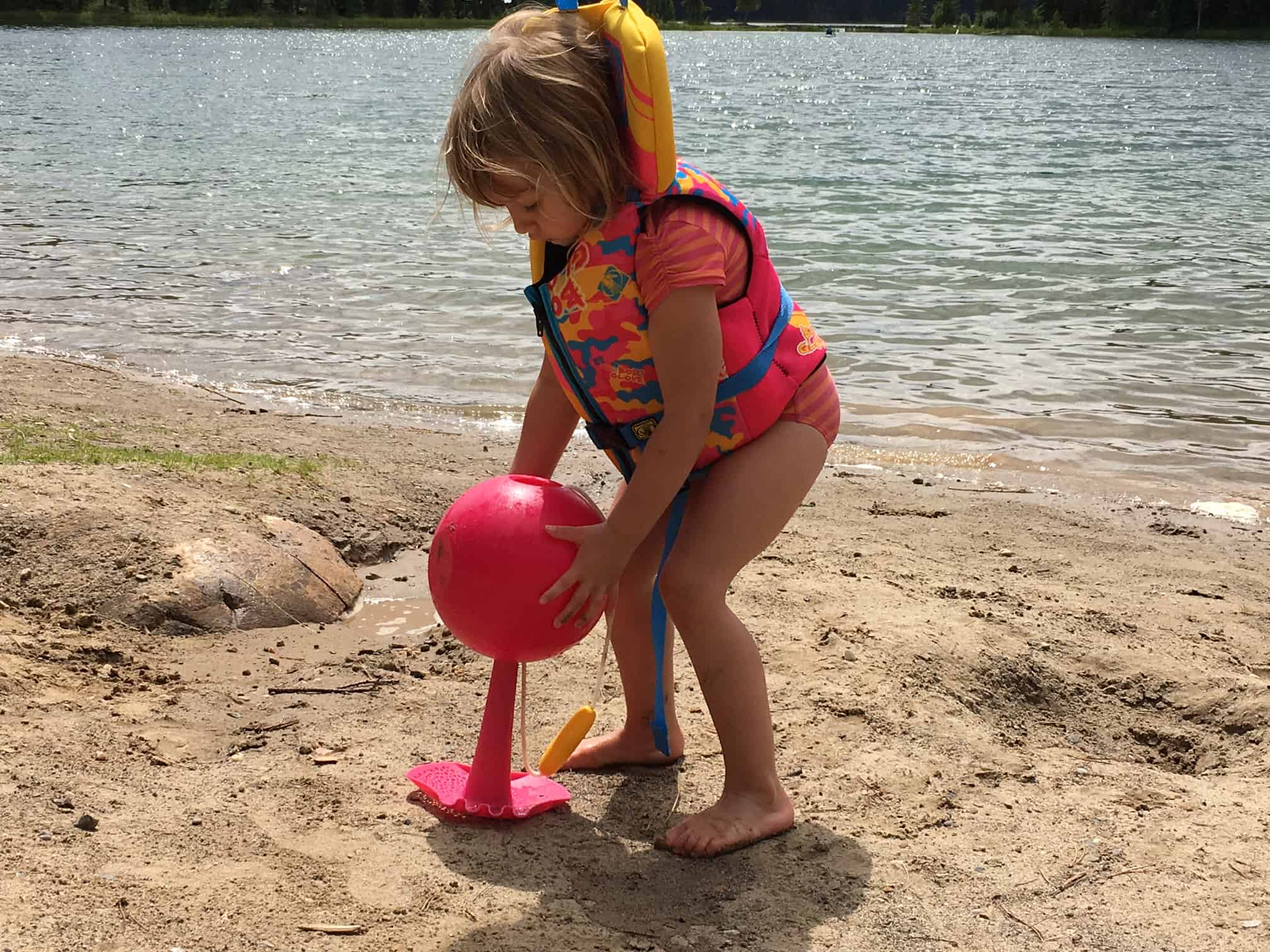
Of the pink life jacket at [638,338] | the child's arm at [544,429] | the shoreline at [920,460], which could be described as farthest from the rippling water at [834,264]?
the pink life jacket at [638,338]

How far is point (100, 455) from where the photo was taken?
450 centimetres

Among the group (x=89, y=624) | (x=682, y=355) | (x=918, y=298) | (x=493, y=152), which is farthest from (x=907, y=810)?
(x=918, y=298)

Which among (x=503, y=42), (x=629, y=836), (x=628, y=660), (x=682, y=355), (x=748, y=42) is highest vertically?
(x=748, y=42)

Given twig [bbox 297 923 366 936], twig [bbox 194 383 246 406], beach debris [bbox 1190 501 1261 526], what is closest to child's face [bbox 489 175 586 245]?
twig [bbox 297 923 366 936]

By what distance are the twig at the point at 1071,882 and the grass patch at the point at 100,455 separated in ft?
10.1

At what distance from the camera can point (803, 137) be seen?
24.3 m

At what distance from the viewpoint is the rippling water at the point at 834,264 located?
7.12 meters

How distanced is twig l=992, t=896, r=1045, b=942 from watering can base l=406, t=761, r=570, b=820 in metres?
0.96

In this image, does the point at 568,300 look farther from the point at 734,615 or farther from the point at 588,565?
the point at 734,615

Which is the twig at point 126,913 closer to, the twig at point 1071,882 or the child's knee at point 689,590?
the child's knee at point 689,590

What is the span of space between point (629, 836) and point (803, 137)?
75.6ft

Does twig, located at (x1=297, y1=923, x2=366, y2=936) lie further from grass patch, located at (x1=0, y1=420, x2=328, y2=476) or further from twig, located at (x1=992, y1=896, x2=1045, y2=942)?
grass patch, located at (x1=0, y1=420, x2=328, y2=476)

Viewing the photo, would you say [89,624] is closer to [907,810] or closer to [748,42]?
[907,810]

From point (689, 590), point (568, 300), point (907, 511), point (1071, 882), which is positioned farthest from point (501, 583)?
point (907, 511)
